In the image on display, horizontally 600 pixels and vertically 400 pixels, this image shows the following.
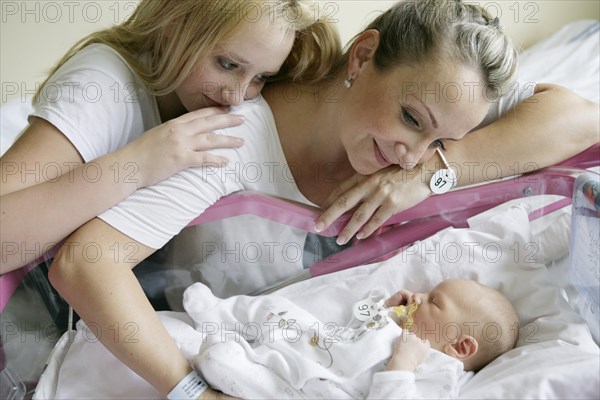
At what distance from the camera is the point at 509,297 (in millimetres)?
1189

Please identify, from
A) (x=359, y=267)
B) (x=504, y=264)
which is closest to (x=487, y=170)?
(x=504, y=264)

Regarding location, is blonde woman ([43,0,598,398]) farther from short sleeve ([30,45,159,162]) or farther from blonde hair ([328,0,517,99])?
short sleeve ([30,45,159,162])

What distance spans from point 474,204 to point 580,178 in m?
0.21

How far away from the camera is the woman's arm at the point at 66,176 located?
36.4 inches

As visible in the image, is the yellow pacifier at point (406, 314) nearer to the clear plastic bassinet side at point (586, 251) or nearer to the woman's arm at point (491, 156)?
the woman's arm at point (491, 156)

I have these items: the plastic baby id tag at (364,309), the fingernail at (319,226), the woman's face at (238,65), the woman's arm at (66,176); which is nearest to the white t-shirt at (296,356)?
the plastic baby id tag at (364,309)

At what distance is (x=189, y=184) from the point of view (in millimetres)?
1023

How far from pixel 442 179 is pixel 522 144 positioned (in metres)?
0.17

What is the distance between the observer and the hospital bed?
38.8 inches

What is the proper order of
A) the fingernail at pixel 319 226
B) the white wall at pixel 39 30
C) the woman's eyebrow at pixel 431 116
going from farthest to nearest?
the white wall at pixel 39 30 < the fingernail at pixel 319 226 < the woman's eyebrow at pixel 431 116

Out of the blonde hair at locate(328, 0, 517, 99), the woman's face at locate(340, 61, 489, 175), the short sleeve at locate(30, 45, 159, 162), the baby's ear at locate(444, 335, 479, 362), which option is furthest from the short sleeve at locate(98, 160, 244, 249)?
the baby's ear at locate(444, 335, 479, 362)

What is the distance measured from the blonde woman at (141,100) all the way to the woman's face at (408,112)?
0.18 m

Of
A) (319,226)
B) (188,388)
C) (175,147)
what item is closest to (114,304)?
(188,388)

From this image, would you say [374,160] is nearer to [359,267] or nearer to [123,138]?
[359,267]
